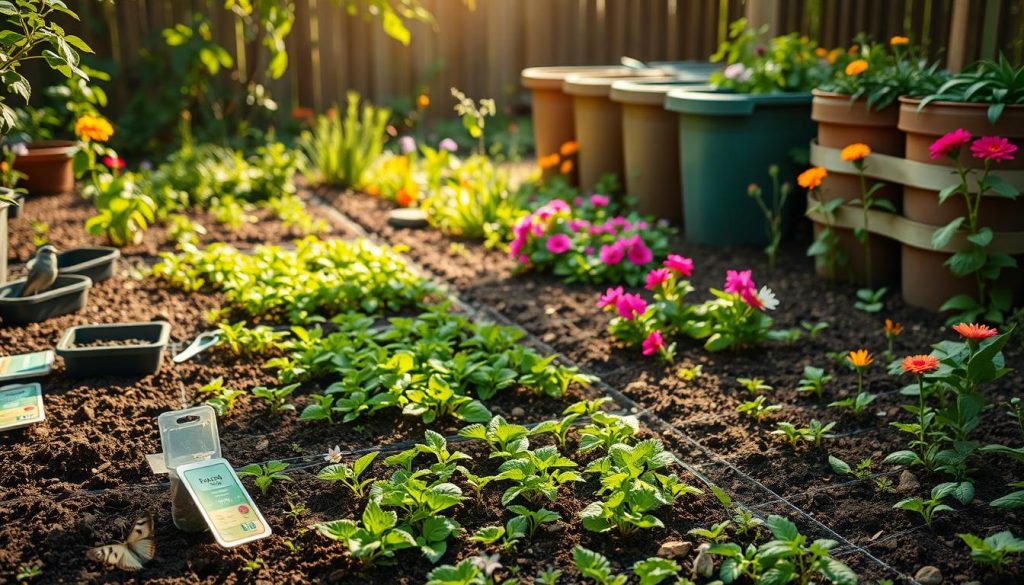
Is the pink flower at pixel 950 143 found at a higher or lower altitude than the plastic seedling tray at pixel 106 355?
higher

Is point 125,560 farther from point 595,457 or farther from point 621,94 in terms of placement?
point 621,94

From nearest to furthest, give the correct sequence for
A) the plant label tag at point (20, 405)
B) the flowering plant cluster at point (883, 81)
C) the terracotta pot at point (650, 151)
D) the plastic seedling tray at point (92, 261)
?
the plant label tag at point (20, 405)
the flowering plant cluster at point (883, 81)
the plastic seedling tray at point (92, 261)
the terracotta pot at point (650, 151)

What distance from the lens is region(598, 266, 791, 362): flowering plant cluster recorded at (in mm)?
3180

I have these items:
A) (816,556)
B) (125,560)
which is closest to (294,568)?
(125,560)

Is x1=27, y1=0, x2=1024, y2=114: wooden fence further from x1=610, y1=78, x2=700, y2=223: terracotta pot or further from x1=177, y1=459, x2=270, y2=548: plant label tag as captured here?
x1=177, y1=459, x2=270, y2=548: plant label tag

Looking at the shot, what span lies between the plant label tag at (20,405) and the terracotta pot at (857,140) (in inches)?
117

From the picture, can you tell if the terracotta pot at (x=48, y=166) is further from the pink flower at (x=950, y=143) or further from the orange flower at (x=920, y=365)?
the orange flower at (x=920, y=365)

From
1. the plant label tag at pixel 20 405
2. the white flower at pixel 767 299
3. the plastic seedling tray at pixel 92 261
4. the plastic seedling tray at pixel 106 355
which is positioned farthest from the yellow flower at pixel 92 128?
the white flower at pixel 767 299

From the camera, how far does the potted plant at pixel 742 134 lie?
4.48m

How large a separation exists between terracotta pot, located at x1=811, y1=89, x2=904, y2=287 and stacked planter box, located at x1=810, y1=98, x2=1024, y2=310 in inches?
1.3

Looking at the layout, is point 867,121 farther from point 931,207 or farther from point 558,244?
point 558,244

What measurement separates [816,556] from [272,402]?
60.8 inches

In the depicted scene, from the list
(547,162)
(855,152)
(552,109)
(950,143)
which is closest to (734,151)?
(855,152)

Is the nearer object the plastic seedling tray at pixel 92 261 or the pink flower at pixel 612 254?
the plastic seedling tray at pixel 92 261
